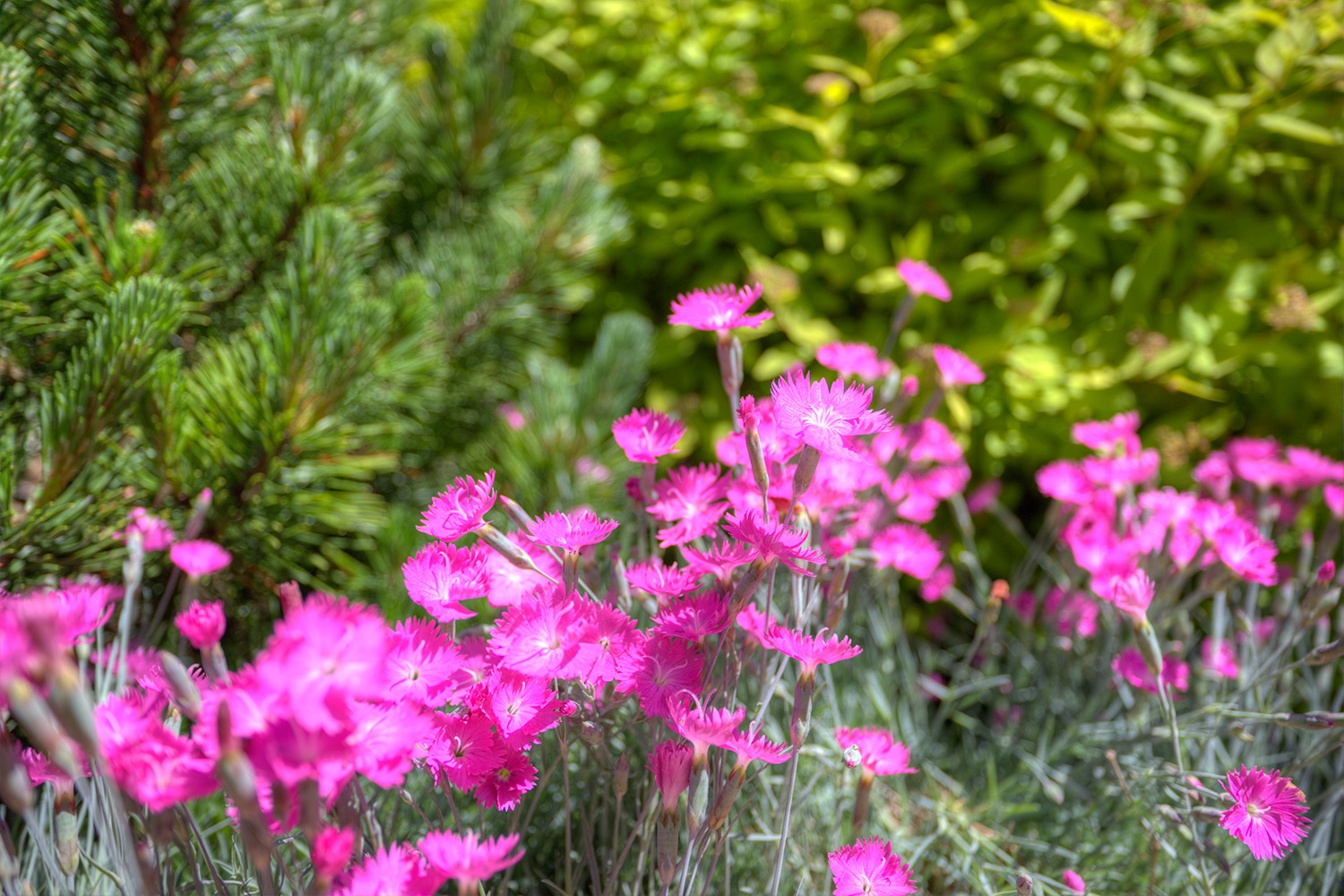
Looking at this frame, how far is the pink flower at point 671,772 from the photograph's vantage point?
1.55ft

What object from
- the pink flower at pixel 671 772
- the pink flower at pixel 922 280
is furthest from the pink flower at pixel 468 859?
the pink flower at pixel 922 280

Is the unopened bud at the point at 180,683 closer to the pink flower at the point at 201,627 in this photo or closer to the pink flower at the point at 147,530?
the pink flower at the point at 201,627

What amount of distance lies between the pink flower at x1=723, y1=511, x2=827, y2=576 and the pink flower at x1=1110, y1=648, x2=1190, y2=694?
Answer: 40 centimetres

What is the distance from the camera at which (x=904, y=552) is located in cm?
89

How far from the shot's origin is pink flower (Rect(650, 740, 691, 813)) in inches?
18.6

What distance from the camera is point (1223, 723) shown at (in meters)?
0.85

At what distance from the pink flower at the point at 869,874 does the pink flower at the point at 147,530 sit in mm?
587

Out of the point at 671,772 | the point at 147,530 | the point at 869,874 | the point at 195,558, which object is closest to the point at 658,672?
the point at 671,772

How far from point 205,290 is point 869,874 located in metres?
0.82

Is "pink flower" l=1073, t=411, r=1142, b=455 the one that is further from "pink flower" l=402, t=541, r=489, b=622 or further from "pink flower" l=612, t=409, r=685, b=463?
"pink flower" l=402, t=541, r=489, b=622

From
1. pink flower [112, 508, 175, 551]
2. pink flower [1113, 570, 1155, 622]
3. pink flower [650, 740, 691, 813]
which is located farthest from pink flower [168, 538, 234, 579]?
pink flower [1113, 570, 1155, 622]

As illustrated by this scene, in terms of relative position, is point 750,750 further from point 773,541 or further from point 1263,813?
point 1263,813

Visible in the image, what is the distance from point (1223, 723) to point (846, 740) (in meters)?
0.49

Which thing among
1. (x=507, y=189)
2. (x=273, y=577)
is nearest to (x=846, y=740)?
(x=273, y=577)
